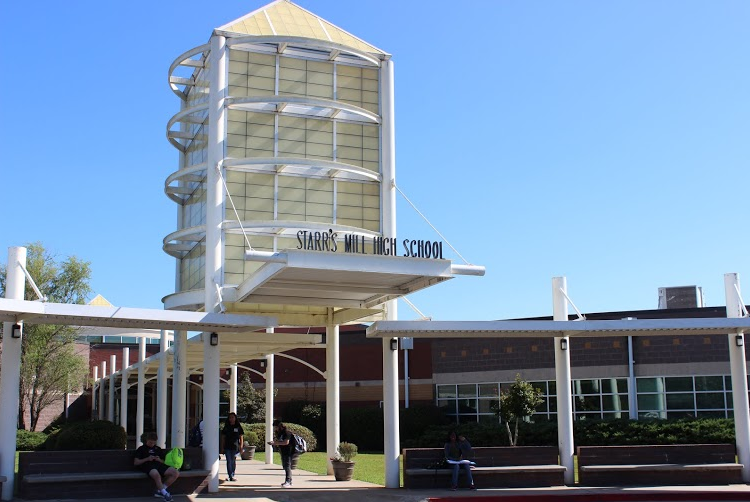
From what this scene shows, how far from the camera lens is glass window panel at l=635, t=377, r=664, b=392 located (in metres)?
33.3

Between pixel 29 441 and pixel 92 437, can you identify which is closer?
pixel 92 437

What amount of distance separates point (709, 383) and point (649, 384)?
2127 millimetres

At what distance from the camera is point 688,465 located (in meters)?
20.1

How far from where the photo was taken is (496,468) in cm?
1962

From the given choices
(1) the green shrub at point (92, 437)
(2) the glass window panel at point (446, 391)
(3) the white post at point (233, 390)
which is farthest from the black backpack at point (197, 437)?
(2) the glass window panel at point (446, 391)

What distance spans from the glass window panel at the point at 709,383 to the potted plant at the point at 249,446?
1659 centimetres

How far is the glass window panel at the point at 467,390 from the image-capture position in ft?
125

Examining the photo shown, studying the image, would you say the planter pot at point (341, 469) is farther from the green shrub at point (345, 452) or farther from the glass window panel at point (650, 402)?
the glass window panel at point (650, 402)

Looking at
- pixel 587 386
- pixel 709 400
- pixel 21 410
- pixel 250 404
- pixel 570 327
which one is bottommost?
pixel 21 410

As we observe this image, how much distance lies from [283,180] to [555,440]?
50.2 feet

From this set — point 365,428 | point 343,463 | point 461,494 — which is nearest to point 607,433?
point 343,463

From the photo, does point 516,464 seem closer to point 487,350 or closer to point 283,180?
point 283,180

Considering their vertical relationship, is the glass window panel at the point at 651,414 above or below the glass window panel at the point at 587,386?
below

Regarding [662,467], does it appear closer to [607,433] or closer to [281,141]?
[607,433]
